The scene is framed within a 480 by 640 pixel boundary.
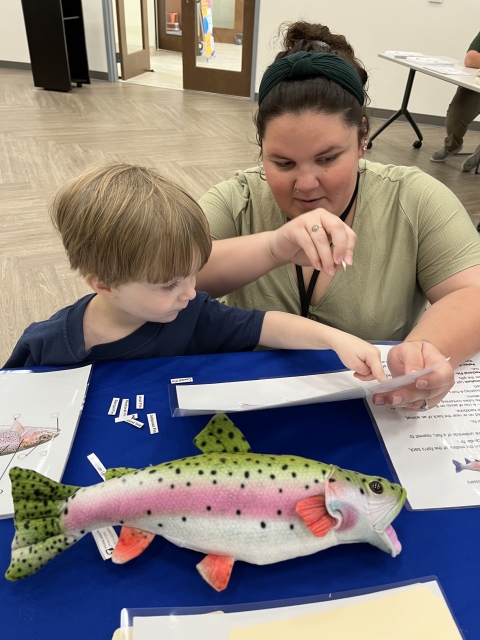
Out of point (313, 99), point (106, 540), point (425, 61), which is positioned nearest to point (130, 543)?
point (106, 540)

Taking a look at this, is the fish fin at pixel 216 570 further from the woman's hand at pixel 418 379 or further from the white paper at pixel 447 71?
the white paper at pixel 447 71

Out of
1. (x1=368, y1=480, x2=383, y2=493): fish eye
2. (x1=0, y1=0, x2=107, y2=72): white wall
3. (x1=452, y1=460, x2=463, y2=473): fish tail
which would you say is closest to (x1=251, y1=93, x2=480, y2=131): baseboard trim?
(x1=0, y1=0, x2=107, y2=72): white wall

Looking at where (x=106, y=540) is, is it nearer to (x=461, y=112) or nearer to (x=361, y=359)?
(x=361, y=359)

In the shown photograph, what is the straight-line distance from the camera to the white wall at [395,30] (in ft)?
15.5

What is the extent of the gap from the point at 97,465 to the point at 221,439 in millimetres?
197

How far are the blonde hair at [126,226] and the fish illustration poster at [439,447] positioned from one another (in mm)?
447

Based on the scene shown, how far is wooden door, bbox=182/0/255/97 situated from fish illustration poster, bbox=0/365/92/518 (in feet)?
18.6

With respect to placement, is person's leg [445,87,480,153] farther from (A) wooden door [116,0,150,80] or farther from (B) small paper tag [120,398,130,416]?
(B) small paper tag [120,398,130,416]

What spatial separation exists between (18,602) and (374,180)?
1.10 meters

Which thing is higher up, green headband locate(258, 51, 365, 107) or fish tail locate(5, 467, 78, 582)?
green headband locate(258, 51, 365, 107)

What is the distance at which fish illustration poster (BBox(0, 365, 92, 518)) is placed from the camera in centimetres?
73

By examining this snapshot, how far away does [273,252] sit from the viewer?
1037mm

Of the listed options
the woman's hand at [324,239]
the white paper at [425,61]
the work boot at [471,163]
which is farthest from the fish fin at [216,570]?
the work boot at [471,163]

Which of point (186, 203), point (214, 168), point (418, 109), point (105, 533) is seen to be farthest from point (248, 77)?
point (105, 533)
